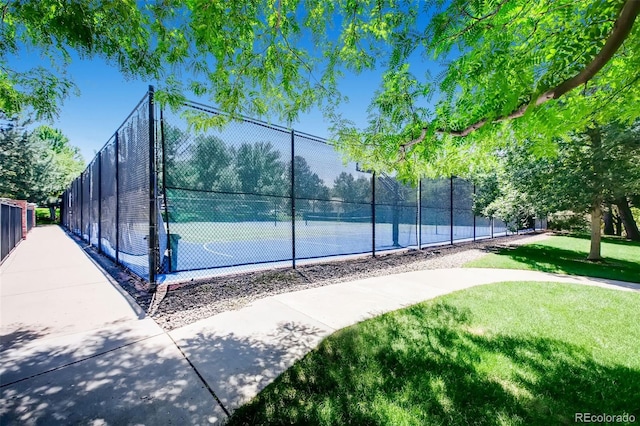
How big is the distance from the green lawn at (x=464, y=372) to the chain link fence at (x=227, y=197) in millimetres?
2512

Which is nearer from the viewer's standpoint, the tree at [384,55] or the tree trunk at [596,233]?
the tree at [384,55]

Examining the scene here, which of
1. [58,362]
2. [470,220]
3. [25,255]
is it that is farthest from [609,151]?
[25,255]

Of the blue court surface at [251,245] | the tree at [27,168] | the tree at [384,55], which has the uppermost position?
the tree at [27,168]

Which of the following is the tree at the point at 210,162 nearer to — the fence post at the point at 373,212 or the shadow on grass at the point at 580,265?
the fence post at the point at 373,212

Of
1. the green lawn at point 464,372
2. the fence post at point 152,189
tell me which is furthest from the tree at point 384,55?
the green lawn at point 464,372

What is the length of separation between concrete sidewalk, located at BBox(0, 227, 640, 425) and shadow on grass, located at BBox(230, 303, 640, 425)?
27cm

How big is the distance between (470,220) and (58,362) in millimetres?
15061

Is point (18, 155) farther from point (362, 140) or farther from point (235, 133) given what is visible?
point (362, 140)

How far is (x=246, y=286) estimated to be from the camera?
182 inches

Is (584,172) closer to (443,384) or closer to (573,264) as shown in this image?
(573,264)

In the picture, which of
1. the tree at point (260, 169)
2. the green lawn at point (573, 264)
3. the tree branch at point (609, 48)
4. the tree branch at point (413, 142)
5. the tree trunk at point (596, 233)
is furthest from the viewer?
the tree trunk at point (596, 233)

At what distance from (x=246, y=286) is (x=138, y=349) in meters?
2.20

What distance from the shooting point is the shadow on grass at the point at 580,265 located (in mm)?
6246

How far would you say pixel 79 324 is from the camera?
2.96 m
